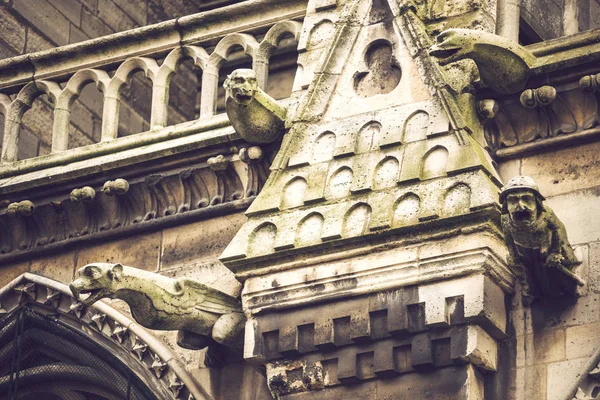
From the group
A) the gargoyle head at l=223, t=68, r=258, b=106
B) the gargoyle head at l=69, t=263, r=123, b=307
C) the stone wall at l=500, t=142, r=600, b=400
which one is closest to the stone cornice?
the gargoyle head at l=223, t=68, r=258, b=106

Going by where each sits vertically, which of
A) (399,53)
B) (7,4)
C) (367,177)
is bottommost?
(367,177)

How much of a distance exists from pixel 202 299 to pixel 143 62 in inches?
87.7

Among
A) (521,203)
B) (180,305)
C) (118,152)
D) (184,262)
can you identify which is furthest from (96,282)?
(521,203)

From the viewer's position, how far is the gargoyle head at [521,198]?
12.5m

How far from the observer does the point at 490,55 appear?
13.4m

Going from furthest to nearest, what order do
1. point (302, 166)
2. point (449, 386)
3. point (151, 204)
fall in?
point (151, 204), point (302, 166), point (449, 386)

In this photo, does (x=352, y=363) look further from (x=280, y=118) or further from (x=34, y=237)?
(x=34, y=237)

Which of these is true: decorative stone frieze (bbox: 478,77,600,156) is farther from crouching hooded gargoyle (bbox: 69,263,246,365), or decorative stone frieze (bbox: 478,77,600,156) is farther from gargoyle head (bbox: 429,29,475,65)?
crouching hooded gargoyle (bbox: 69,263,246,365)

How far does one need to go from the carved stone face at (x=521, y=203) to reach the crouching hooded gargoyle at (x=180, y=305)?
7.12ft

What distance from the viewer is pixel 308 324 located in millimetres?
13391

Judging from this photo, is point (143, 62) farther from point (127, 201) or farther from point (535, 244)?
point (535, 244)

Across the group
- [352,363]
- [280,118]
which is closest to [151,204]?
[280,118]

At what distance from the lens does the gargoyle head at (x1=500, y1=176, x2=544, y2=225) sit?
12453 mm

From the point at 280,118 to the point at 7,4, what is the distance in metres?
4.01
